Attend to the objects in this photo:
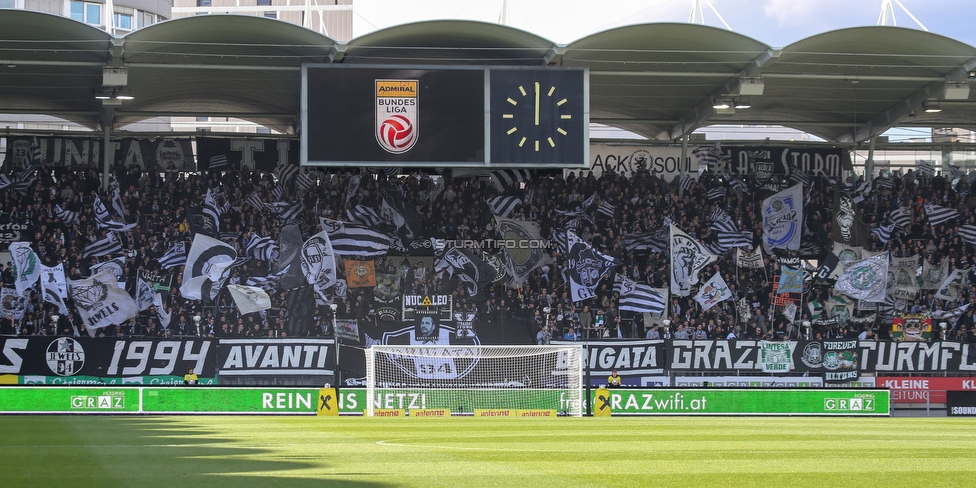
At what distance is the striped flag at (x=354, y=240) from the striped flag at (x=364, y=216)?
540 millimetres

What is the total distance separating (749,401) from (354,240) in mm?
12871

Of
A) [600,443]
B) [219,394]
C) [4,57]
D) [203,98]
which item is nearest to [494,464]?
[600,443]

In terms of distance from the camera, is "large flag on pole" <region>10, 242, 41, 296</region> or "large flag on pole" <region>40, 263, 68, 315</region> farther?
"large flag on pole" <region>10, 242, 41, 296</region>

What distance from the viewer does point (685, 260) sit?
3269 cm

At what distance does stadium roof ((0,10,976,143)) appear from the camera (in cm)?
2859

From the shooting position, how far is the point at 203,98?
35281 mm

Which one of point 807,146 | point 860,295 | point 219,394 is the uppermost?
point 807,146

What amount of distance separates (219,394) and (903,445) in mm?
16356

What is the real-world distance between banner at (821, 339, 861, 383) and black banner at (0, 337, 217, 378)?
1755 cm

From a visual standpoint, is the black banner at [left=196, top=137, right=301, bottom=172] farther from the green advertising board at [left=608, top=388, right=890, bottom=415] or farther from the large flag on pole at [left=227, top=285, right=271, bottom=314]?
the green advertising board at [left=608, top=388, right=890, bottom=415]

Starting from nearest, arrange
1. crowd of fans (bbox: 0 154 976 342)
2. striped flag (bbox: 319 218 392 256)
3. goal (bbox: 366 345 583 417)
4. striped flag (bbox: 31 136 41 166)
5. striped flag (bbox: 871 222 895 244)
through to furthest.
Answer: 1. goal (bbox: 366 345 583 417)
2. crowd of fans (bbox: 0 154 976 342)
3. striped flag (bbox: 319 218 392 256)
4. striped flag (bbox: 871 222 895 244)
5. striped flag (bbox: 31 136 41 166)

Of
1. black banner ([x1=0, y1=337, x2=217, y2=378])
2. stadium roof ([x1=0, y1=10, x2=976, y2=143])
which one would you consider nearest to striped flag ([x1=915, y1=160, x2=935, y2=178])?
stadium roof ([x1=0, y1=10, x2=976, y2=143])

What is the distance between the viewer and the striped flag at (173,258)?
3114 cm

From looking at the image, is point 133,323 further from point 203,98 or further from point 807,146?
point 807,146
